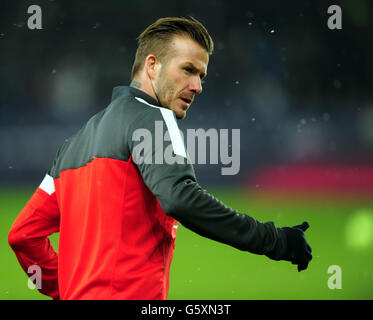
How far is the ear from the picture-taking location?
158cm

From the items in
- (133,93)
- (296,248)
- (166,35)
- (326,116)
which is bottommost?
(296,248)

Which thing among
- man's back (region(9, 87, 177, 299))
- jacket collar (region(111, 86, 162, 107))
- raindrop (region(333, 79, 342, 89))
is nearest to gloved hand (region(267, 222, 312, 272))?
man's back (region(9, 87, 177, 299))

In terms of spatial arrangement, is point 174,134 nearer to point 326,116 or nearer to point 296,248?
point 296,248

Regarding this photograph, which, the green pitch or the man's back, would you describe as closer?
the man's back

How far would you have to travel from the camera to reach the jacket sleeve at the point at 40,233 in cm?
159

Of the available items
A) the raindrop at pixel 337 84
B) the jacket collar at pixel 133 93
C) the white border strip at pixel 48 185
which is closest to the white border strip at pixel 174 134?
the jacket collar at pixel 133 93

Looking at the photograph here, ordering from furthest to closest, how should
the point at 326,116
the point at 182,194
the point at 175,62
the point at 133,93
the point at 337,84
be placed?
the point at 326,116, the point at 337,84, the point at 175,62, the point at 133,93, the point at 182,194

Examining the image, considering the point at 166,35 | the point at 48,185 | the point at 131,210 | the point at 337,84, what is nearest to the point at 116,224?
the point at 131,210

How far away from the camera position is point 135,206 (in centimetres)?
130

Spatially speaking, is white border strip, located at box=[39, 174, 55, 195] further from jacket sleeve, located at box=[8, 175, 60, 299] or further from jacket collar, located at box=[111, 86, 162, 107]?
jacket collar, located at box=[111, 86, 162, 107]

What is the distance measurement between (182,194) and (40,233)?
0.70 metres

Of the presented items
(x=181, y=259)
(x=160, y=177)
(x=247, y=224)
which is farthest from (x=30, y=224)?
(x=181, y=259)

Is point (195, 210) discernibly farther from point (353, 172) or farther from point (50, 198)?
point (353, 172)

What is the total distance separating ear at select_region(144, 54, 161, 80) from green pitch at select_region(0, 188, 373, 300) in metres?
3.92
